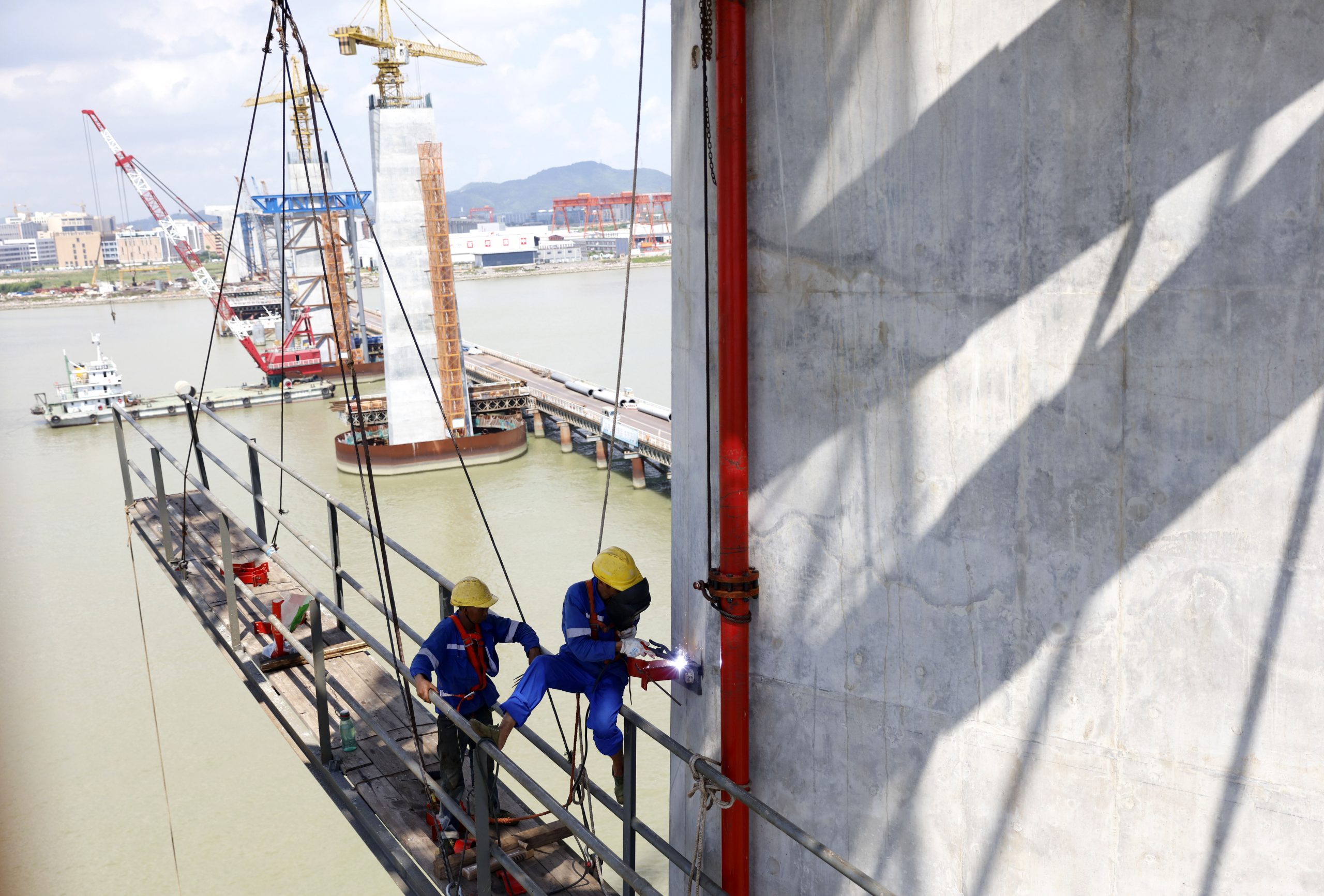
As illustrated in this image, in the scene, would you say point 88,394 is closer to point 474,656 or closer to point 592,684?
point 474,656

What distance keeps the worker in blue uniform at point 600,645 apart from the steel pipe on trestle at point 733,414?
0.53 metres

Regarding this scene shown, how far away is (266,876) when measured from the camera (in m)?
11.6

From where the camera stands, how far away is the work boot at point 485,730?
4.18m

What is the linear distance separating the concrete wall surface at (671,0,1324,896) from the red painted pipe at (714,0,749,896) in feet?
0.26

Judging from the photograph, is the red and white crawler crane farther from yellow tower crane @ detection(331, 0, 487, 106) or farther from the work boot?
the work boot

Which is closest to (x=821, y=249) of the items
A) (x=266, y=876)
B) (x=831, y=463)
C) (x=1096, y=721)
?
(x=831, y=463)

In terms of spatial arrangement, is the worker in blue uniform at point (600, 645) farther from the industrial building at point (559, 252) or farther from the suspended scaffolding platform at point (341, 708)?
the industrial building at point (559, 252)

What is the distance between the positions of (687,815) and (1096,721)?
1891mm

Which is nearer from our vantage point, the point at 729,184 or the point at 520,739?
the point at 729,184

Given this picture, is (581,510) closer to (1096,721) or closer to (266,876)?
(266,876)

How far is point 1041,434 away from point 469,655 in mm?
2786

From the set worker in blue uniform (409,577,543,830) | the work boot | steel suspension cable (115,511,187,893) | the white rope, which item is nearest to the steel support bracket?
the white rope

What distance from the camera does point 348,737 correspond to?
18.3ft

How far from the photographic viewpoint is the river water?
37.6 feet
